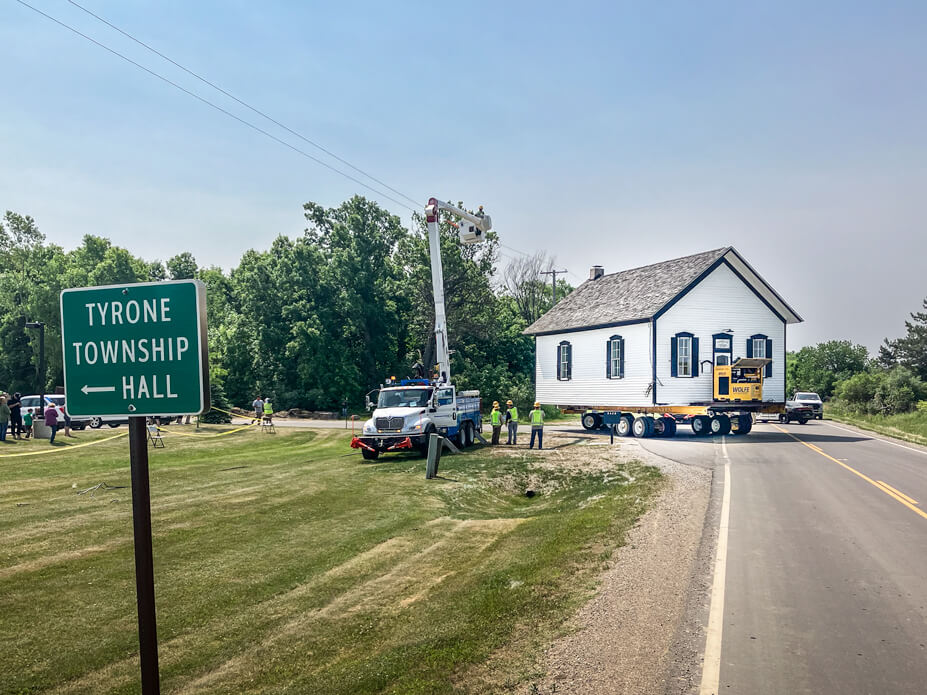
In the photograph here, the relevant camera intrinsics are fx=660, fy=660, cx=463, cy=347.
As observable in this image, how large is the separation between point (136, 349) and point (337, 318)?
52.5 metres

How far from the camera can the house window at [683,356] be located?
3019 cm

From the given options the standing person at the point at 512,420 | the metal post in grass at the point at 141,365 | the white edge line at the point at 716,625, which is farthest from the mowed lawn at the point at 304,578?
the standing person at the point at 512,420

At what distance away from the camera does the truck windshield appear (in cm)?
2284

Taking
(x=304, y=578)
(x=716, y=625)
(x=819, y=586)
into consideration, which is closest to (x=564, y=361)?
(x=819, y=586)

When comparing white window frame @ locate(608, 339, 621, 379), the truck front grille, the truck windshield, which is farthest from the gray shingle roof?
the truck front grille

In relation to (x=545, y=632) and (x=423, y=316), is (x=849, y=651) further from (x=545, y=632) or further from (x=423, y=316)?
(x=423, y=316)

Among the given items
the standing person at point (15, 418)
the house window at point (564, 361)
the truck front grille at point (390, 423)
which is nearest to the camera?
the truck front grille at point (390, 423)

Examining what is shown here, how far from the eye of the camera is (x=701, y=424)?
29859mm

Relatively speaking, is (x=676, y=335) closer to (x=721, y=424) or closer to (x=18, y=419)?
(x=721, y=424)

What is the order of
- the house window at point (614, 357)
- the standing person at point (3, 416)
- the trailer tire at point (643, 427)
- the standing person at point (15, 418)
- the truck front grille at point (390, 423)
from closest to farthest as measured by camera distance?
the truck front grille at point (390, 423), the standing person at point (3, 416), the standing person at point (15, 418), the trailer tire at point (643, 427), the house window at point (614, 357)

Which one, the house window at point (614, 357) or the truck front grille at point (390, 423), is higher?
the house window at point (614, 357)

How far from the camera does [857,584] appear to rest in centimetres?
792

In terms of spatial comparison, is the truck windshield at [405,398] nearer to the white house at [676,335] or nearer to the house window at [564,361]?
the white house at [676,335]

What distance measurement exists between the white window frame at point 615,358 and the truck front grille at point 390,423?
46.0 ft
